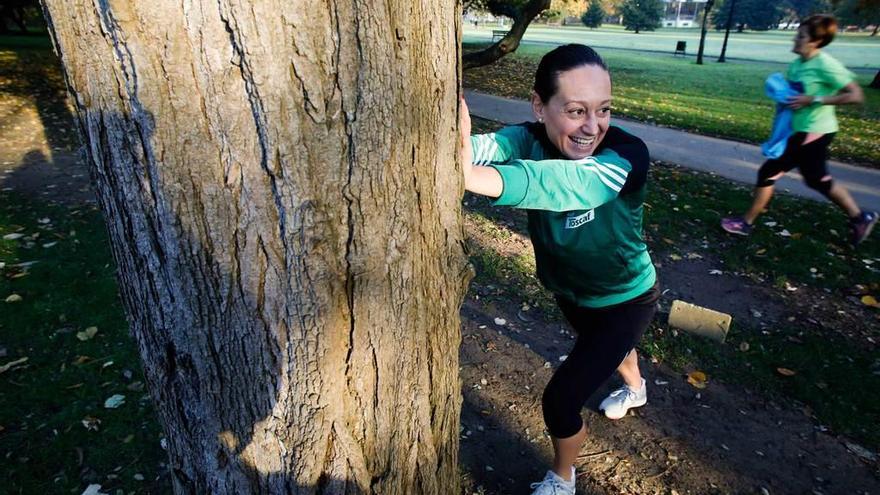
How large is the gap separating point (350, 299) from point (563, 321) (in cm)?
302

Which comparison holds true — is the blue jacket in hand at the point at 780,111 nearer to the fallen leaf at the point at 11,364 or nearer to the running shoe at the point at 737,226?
the running shoe at the point at 737,226

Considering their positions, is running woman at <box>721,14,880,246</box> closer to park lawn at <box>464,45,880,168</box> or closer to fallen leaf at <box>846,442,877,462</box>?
fallen leaf at <box>846,442,877,462</box>

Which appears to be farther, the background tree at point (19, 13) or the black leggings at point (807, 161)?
the background tree at point (19, 13)

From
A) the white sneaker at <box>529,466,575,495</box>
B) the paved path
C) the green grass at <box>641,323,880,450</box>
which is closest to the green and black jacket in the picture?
the white sneaker at <box>529,466,575,495</box>

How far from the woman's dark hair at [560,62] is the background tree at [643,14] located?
67827 mm

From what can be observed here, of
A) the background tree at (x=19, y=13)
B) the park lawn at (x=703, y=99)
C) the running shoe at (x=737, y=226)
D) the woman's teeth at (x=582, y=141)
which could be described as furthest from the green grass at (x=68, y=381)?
the background tree at (x=19, y=13)

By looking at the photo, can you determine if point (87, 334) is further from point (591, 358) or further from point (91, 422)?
point (591, 358)

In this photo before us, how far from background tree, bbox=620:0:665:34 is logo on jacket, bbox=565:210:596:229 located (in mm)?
67917

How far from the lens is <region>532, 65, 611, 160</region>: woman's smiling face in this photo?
71.7 inches

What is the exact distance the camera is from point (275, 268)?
3.78ft

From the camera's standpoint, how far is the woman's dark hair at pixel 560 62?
1.84 metres

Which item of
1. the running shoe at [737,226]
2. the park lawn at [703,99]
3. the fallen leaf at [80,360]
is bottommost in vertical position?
the park lawn at [703,99]

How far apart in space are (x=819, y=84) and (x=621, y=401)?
11.7ft

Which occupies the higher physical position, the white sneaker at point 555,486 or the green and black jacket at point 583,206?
the green and black jacket at point 583,206
